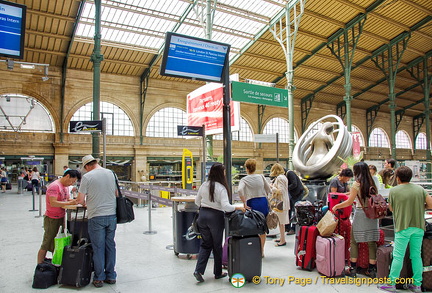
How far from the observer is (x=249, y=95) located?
16.5 ft

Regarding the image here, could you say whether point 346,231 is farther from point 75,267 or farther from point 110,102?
point 110,102

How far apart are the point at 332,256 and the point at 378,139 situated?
42.4m

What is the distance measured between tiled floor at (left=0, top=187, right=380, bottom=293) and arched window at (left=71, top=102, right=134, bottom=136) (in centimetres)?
1847

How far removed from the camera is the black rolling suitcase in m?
3.79

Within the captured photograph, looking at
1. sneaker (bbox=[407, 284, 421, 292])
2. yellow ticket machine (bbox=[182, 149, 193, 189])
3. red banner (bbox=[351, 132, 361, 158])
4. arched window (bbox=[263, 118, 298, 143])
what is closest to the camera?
sneaker (bbox=[407, 284, 421, 292])

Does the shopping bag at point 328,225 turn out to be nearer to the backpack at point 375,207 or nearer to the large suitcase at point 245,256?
the backpack at point 375,207

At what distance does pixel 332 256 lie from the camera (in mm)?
4039

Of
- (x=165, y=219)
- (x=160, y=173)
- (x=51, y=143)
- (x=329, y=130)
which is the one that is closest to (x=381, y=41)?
(x=329, y=130)

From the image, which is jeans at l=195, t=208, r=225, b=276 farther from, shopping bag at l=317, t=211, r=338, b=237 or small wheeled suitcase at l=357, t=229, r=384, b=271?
small wheeled suitcase at l=357, t=229, r=384, b=271

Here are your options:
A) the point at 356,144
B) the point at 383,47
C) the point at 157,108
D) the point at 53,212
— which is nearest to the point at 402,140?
the point at 383,47

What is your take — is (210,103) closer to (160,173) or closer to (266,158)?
(160,173)

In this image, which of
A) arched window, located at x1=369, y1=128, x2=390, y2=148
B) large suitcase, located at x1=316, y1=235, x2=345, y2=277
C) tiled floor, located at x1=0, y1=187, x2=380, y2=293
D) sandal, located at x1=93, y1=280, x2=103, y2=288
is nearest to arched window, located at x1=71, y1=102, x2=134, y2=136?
tiled floor, located at x1=0, y1=187, x2=380, y2=293

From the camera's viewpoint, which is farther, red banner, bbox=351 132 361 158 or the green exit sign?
red banner, bbox=351 132 361 158

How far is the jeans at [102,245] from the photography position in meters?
3.89
